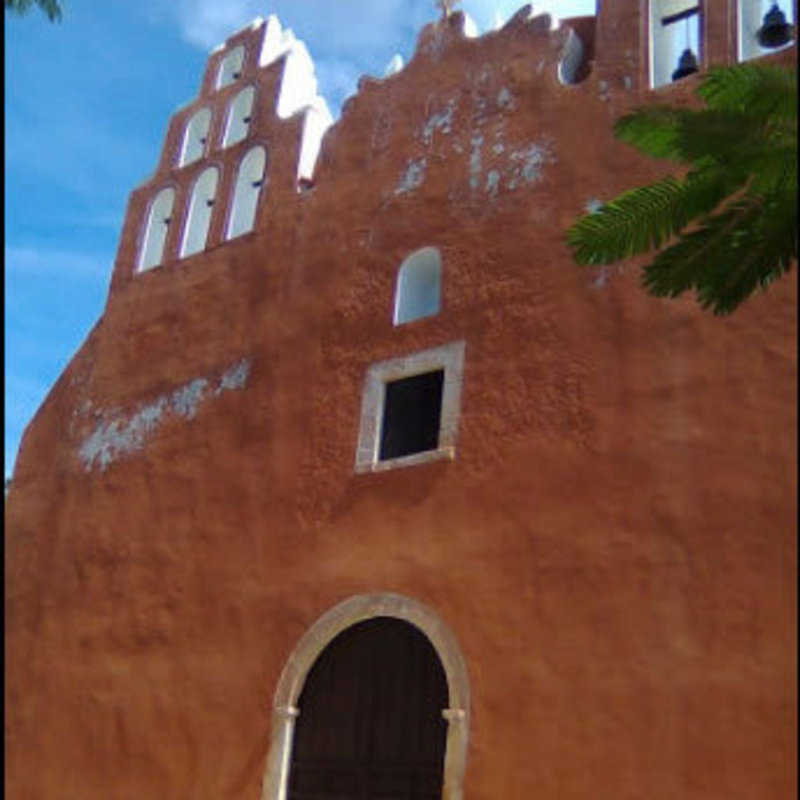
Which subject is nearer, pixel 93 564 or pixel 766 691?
pixel 766 691

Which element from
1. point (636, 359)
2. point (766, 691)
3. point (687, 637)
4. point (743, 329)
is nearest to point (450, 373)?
point (636, 359)

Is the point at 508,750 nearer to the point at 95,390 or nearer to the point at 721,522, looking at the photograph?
the point at 721,522

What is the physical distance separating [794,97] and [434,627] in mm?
4146

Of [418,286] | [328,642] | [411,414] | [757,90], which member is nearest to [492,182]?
[418,286]

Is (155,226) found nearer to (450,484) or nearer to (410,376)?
(410,376)

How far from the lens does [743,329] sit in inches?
265

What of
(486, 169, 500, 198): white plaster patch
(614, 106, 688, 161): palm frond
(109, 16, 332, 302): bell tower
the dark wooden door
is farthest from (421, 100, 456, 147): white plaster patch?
(614, 106, 688, 161): palm frond

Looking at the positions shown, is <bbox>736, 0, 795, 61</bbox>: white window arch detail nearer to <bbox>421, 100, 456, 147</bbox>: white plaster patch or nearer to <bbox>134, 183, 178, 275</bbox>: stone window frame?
<bbox>421, 100, 456, 147</bbox>: white plaster patch

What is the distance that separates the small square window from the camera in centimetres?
829

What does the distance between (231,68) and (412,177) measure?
356 cm

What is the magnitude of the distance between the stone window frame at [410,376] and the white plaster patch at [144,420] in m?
1.40

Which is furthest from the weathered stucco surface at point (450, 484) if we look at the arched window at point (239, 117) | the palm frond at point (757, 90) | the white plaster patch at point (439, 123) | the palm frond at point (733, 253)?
the palm frond at point (757, 90)

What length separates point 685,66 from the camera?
7918mm

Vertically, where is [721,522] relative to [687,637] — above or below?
above
